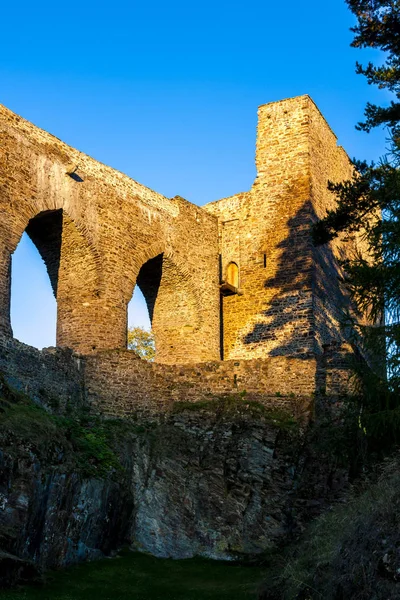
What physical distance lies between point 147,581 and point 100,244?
34.1 feet

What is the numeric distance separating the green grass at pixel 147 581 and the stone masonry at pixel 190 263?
4.68 m

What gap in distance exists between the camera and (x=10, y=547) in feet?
49.2

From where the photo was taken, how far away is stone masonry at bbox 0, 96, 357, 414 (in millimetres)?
22359

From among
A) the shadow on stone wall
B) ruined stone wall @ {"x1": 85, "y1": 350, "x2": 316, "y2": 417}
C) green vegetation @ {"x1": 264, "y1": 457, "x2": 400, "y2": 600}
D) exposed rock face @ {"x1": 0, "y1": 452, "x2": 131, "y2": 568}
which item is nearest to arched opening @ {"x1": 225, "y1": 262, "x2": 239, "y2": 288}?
the shadow on stone wall

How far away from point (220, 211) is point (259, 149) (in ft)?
7.87

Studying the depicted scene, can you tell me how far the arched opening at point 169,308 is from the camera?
27578 mm

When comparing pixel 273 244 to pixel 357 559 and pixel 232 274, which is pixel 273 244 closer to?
pixel 232 274

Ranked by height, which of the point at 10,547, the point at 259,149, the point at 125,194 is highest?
the point at 259,149

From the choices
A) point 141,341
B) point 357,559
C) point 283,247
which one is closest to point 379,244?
point 357,559

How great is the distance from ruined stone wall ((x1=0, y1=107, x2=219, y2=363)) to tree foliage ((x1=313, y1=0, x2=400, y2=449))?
748cm

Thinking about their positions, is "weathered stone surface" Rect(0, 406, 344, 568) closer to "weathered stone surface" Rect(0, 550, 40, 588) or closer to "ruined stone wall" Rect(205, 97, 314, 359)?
"weathered stone surface" Rect(0, 550, 40, 588)

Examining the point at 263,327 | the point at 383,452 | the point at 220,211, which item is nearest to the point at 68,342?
the point at 263,327

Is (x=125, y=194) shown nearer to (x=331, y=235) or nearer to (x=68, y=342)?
(x=68, y=342)

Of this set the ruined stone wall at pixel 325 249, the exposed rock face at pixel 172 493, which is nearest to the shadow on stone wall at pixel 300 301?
the ruined stone wall at pixel 325 249
